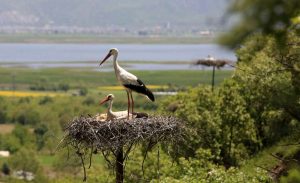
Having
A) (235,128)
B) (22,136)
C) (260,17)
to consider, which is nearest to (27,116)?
(22,136)

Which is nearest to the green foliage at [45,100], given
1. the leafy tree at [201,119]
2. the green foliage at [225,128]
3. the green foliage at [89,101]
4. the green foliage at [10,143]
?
the green foliage at [89,101]

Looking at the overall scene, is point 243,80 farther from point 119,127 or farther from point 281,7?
point 281,7

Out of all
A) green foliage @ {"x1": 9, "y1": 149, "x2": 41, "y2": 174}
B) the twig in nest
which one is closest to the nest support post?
the twig in nest

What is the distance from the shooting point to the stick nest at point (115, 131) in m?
13.3

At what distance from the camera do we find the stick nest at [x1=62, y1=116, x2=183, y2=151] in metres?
13.3

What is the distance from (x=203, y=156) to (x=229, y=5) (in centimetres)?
2030

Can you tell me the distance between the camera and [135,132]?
1329 cm

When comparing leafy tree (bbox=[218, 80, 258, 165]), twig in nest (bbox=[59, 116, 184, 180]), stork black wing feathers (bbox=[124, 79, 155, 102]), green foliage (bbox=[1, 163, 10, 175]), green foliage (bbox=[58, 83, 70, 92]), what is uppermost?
stork black wing feathers (bbox=[124, 79, 155, 102])

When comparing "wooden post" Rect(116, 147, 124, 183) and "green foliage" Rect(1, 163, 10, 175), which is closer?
"wooden post" Rect(116, 147, 124, 183)

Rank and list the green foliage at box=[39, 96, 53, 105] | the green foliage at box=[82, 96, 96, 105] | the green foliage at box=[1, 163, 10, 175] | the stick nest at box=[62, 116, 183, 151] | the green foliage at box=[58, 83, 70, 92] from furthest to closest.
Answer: the green foliage at box=[58, 83, 70, 92]
the green foliage at box=[39, 96, 53, 105]
the green foliage at box=[82, 96, 96, 105]
the green foliage at box=[1, 163, 10, 175]
the stick nest at box=[62, 116, 183, 151]

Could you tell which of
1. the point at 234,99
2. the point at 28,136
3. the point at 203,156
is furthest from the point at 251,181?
the point at 28,136

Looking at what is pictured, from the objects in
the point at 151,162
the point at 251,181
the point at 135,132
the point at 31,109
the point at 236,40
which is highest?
the point at 236,40

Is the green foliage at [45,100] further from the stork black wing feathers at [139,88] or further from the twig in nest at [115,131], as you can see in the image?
the twig in nest at [115,131]

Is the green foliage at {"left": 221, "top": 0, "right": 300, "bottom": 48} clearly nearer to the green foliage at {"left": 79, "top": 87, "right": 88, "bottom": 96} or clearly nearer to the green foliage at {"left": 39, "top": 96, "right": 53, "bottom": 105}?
the green foliage at {"left": 39, "top": 96, "right": 53, "bottom": 105}
